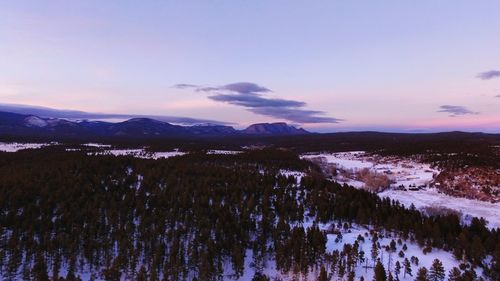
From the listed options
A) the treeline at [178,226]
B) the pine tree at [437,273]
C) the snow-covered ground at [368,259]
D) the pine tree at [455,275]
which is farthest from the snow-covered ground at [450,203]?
the pine tree at [437,273]

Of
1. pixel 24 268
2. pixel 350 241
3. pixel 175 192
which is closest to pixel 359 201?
pixel 350 241

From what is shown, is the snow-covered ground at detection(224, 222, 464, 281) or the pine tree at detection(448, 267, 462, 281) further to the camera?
the snow-covered ground at detection(224, 222, 464, 281)

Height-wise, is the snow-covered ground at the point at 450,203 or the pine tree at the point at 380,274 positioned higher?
the snow-covered ground at the point at 450,203

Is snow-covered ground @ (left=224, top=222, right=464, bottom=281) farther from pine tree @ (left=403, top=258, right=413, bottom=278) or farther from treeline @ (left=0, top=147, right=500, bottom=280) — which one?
treeline @ (left=0, top=147, right=500, bottom=280)

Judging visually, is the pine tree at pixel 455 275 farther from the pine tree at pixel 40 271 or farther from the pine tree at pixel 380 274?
the pine tree at pixel 40 271

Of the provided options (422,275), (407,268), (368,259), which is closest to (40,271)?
(368,259)

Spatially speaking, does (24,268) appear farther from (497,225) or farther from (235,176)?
(497,225)

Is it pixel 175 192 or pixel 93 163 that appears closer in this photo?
pixel 175 192

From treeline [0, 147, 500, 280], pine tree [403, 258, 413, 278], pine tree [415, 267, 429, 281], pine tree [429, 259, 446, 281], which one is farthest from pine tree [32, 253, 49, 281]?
pine tree [429, 259, 446, 281]

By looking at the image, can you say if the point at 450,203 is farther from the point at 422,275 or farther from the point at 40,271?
the point at 40,271
